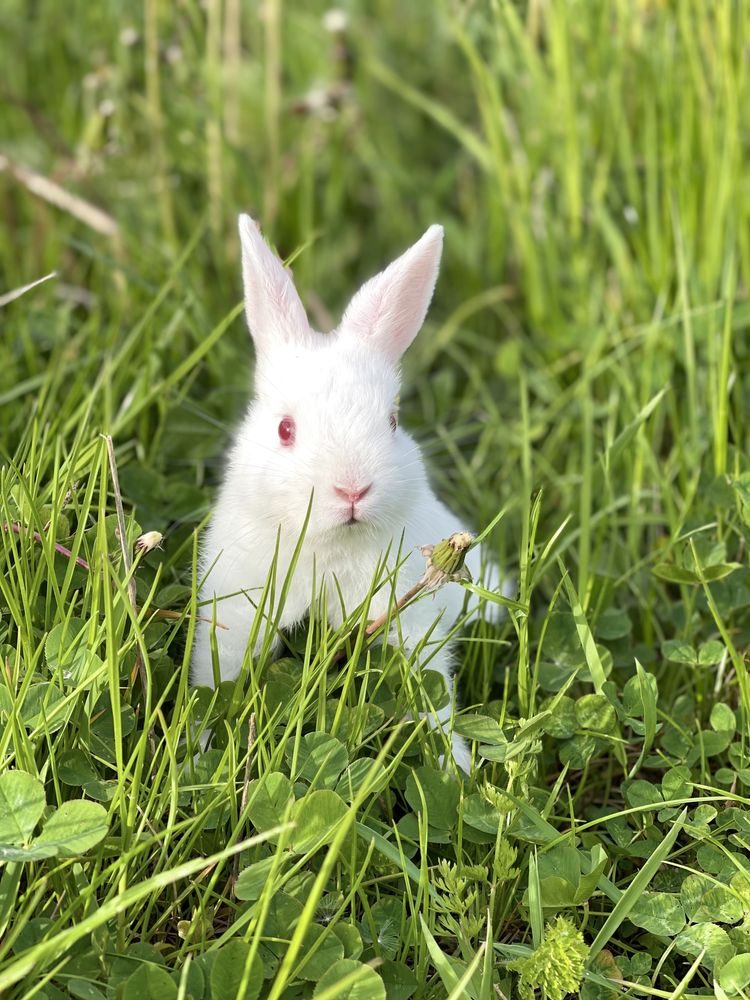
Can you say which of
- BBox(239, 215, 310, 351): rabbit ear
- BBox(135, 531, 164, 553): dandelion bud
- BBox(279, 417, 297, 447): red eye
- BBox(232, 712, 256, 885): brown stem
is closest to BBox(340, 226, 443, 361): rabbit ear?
BBox(239, 215, 310, 351): rabbit ear

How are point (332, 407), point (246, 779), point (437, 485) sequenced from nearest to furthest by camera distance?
1. point (246, 779)
2. point (332, 407)
3. point (437, 485)

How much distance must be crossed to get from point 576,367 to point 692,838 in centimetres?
200

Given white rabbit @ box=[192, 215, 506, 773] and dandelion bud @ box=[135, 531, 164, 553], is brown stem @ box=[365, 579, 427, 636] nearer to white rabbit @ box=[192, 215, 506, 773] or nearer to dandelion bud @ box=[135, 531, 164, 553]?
white rabbit @ box=[192, 215, 506, 773]

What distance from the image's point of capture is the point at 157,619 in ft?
7.61

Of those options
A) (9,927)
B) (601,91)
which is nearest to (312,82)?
(601,91)

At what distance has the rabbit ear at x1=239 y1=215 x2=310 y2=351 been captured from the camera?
→ 8.51 feet

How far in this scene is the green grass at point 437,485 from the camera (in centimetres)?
191

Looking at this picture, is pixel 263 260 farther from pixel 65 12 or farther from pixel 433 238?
pixel 65 12

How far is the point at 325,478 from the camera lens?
7.50ft

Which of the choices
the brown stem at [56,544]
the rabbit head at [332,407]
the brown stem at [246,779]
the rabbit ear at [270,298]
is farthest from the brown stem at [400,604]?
the rabbit ear at [270,298]

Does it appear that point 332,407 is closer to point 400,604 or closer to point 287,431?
point 287,431

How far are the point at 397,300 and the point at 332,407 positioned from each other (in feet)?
1.29

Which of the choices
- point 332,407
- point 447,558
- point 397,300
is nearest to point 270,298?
point 397,300

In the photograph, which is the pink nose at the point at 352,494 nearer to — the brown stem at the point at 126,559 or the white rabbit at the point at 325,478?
the white rabbit at the point at 325,478
